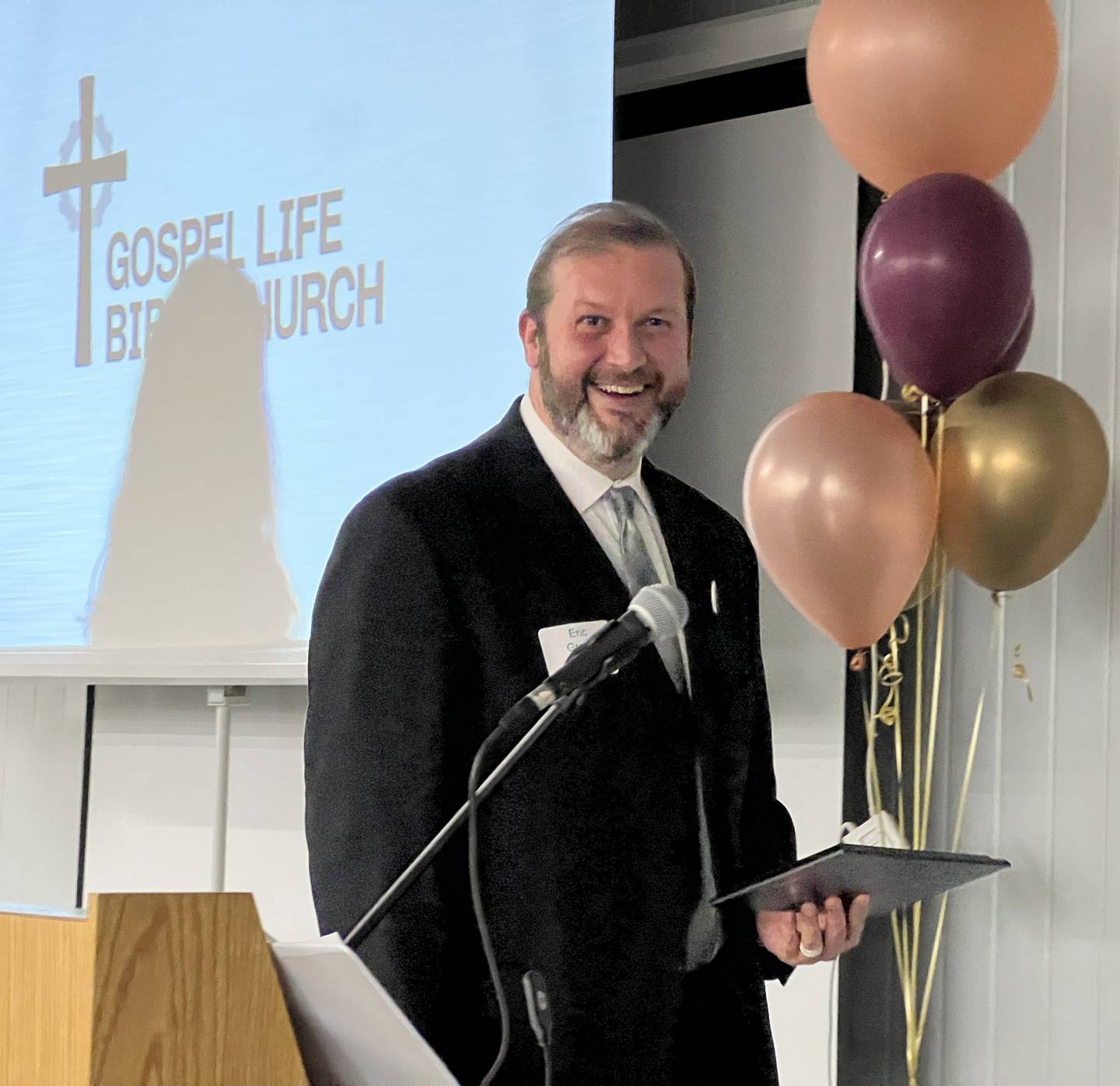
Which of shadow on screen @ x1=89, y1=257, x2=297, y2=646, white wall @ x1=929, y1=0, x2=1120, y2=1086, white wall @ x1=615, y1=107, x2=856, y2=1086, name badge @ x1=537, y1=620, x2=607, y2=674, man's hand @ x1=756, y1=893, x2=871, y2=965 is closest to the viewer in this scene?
man's hand @ x1=756, y1=893, x2=871, y2=965

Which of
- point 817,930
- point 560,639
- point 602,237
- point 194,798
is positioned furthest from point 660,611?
point 194,798

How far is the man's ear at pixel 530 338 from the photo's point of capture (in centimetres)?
245

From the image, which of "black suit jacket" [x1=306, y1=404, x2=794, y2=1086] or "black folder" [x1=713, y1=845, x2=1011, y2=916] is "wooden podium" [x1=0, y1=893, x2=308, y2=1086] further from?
"black suit jacket" [x1=306, y1=404, x2=794, y2=1086]

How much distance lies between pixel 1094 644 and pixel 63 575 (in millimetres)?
2155

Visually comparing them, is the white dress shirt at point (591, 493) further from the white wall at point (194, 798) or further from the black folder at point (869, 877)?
the white wall at point (194, 798)

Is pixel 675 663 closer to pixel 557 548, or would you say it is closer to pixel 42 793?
pixel 557 548

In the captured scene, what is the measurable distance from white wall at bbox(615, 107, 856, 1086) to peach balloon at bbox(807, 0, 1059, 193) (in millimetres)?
621

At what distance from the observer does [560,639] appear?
7.39ft

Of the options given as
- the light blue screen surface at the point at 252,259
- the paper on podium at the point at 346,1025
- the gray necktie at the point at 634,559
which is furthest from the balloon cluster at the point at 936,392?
the paper on podium at the point at 346,1025

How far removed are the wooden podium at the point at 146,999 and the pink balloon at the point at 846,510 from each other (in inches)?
39.0

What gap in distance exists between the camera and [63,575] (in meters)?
3.43

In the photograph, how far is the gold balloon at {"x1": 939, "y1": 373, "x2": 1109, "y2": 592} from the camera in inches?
77.3

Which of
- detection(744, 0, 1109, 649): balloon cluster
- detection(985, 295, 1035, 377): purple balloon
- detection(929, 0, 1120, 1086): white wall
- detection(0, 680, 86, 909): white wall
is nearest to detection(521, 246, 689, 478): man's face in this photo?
detection(744, 0, 1109, 649): balloon cluster

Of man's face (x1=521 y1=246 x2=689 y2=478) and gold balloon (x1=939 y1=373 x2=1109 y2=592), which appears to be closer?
gold balloon (x1=939 y1=373 x2=1109 y2=592)
